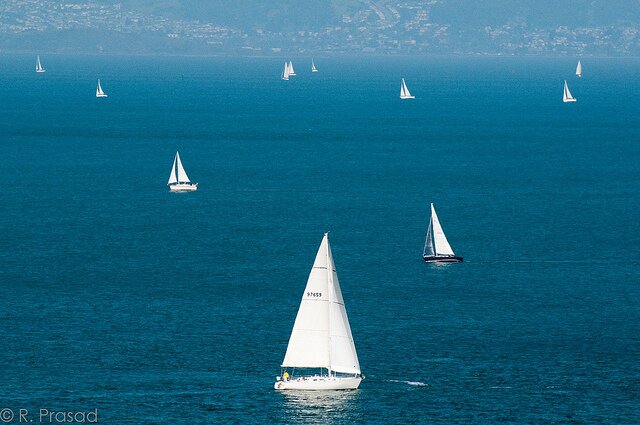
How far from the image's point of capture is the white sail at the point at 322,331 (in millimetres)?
96000

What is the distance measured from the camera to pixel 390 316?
120 metres

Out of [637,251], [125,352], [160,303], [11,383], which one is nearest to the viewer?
[11,383]

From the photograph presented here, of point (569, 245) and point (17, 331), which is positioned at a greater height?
point (569, 245)

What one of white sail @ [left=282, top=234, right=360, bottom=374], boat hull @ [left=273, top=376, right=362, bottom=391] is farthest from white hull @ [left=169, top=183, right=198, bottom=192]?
white sail @ [left=282, top=234, right=360, bottom=374]

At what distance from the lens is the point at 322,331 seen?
3824 inches

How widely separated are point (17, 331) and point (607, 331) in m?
49.5

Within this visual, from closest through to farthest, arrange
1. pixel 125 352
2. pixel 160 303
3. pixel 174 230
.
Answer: pixel 125 352, pixel 160 303, pixel 174 230

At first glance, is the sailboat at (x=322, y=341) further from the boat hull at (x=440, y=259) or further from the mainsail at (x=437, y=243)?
the mainsail at (x=437, y=243)

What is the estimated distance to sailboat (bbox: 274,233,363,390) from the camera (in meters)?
96.2

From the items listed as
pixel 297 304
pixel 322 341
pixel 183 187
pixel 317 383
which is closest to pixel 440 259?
pixel 297 304

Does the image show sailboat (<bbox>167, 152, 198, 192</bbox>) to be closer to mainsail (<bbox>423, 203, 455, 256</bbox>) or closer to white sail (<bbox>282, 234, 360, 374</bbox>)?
mainsail (<bbox>423, 203, 455, 256</bbox>)

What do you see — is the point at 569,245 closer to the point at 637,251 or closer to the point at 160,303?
the point at 637,251

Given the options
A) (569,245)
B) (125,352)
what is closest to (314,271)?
(125,352)

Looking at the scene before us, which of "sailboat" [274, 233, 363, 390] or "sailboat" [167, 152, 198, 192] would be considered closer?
"sailboat" [274, 233, 363, 390]
